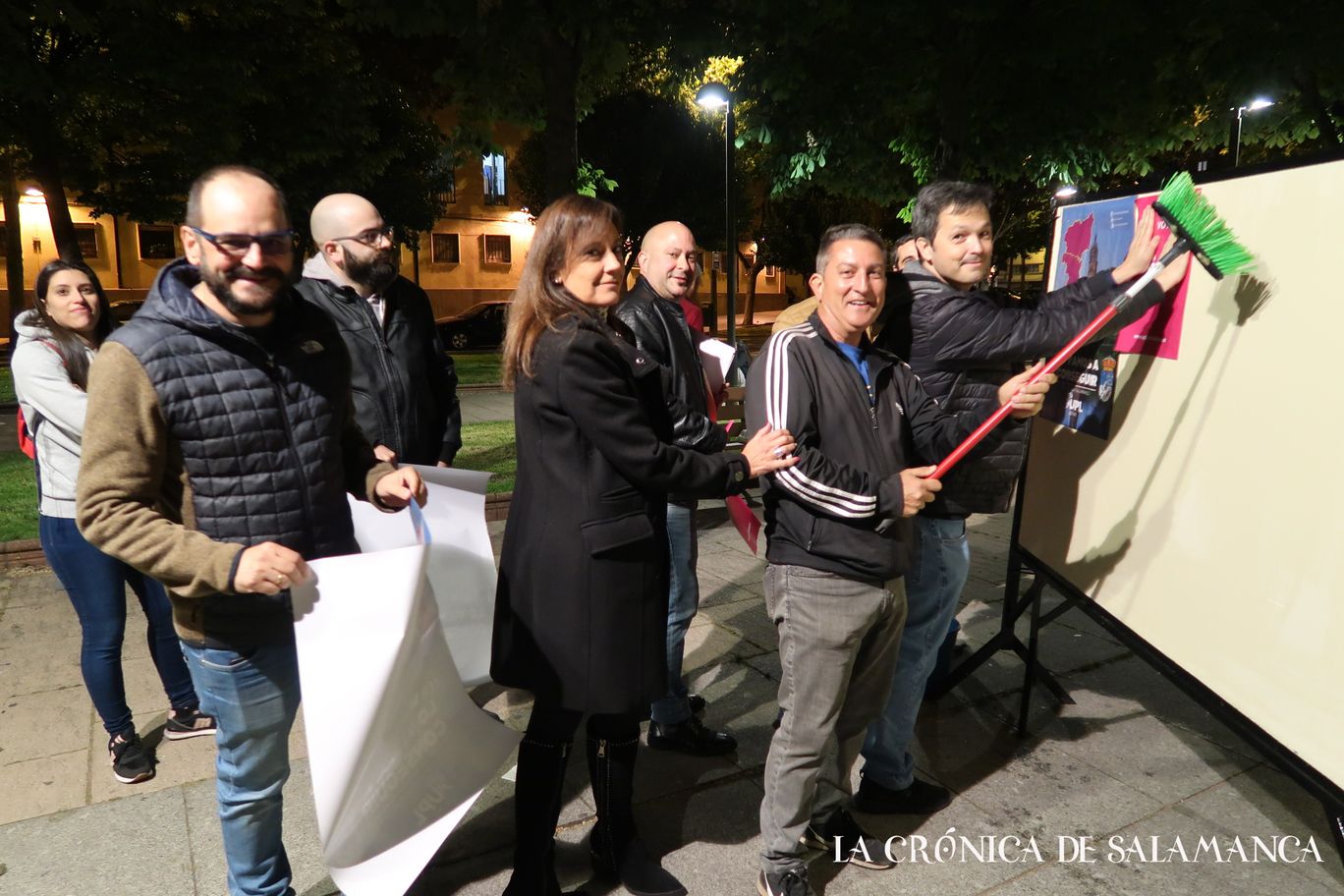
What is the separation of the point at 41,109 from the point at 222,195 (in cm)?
1305

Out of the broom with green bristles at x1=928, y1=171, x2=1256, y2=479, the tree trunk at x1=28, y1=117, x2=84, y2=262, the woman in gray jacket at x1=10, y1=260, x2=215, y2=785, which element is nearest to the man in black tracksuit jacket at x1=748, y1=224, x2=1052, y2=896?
the broom with green bristles at x1=928, y1=171, x2=1256, y2=479

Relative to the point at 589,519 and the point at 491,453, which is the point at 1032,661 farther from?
the point at 491,453

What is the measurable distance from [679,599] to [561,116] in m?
5.08

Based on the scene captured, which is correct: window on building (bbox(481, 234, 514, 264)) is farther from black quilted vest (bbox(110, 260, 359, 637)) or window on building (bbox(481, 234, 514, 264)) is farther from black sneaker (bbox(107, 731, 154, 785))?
black quilted vest (bbox(110, 260, 359, 637))

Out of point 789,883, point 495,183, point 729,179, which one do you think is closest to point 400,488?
point 789,883

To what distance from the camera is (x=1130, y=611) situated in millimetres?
2834

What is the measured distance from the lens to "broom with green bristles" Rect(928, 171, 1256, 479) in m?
2.29

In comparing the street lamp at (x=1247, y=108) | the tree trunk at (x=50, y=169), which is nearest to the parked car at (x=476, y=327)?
the tree trunk at (x=50, y=169)

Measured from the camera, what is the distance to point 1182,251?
8.11 feet

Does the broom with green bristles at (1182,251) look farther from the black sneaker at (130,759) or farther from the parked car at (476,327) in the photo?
the parked car at (476,327)

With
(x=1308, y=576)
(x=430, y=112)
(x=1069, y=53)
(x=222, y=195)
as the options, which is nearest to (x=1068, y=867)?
(x=1308, y=576)

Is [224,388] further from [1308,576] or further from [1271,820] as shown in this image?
[1271,820]

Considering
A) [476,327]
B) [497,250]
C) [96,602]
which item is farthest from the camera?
[497,250]

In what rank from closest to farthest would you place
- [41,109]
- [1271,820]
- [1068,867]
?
[1068,867], [1271,820], [41,109]
